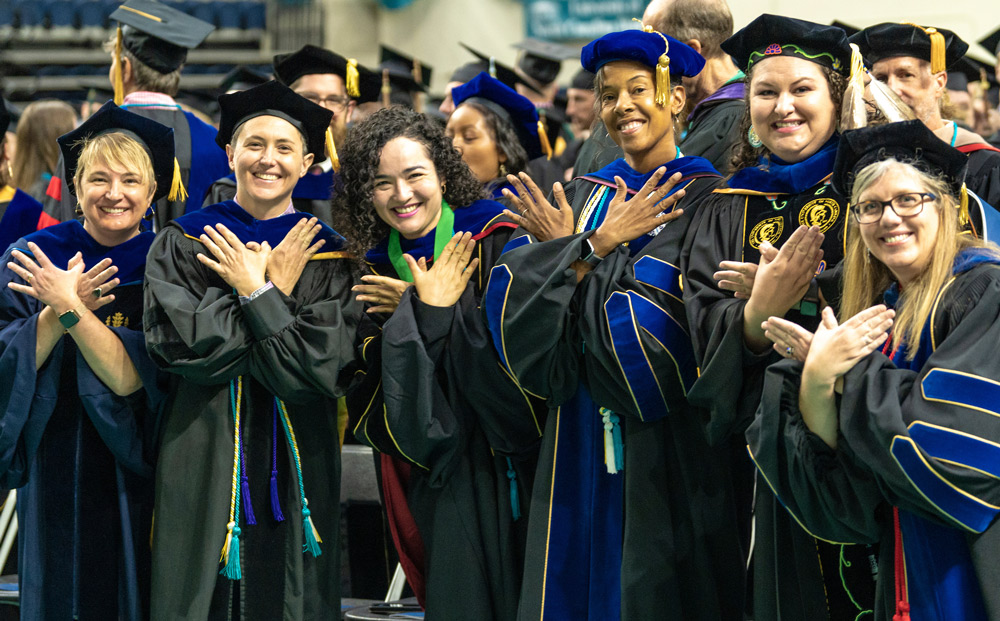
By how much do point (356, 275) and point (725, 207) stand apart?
1.24 meters

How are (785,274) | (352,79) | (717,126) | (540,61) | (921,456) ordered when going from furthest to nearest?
(540,61), (352,79), (717,126), (785,274), (921,456)

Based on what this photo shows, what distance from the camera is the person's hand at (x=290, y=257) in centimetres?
354

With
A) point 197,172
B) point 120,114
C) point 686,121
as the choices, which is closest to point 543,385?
point 686,121

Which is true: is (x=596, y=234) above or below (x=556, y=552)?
above

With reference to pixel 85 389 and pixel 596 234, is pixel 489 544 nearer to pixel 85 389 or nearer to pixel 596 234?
pixel 596 234

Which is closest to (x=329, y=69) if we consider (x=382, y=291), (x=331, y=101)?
(x=331, y=101)

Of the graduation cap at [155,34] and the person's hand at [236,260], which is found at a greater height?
the graduation cap at [155,34]

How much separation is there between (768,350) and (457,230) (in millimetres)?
1170

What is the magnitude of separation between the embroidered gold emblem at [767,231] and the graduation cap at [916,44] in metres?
1.26

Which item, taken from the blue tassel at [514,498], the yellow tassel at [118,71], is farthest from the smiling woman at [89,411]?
the blue tassel at [514,498]

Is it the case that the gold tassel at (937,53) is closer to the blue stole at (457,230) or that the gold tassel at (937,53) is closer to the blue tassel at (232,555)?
the blue stole at (457,230)

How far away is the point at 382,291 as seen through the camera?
3561 millimetres

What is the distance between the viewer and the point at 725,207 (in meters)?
3.17

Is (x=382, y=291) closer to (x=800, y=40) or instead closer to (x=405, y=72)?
(x=800, y=40)
